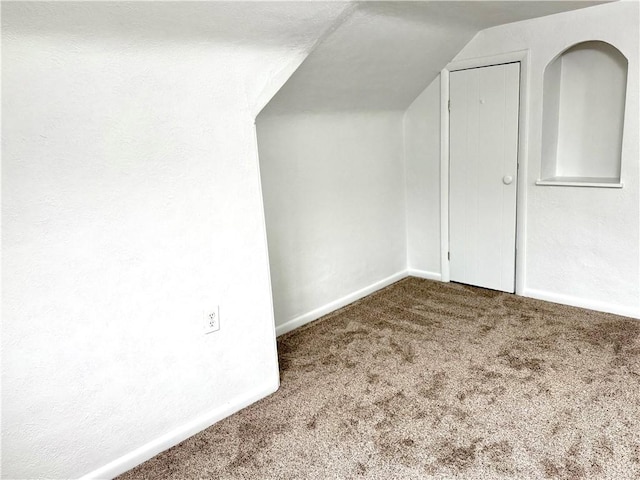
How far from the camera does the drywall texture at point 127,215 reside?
1.64m

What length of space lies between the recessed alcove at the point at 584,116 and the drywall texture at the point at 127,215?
2041 millimetres

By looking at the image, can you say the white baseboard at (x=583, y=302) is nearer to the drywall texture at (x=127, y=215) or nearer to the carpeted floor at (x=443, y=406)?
the carpeted floor at (x=443, y=406)

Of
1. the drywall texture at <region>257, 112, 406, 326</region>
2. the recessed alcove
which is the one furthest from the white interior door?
the drywall texture at <region>257, 112, 406, 326</region>

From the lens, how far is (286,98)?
9.37ft

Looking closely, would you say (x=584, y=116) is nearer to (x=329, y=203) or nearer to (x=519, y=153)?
(x=519, y=153)

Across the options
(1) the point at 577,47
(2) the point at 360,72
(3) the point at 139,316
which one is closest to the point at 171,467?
(3) the point at 139,316

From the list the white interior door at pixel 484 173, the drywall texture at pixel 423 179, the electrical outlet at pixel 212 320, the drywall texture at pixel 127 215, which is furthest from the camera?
the drywall texture at pixel 423 179

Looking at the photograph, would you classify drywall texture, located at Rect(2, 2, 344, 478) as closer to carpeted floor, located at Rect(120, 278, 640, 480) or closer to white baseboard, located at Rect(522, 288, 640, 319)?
carpeted floor, located at Rect(120, 278, 640, 480)

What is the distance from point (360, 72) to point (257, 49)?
40.4 inches

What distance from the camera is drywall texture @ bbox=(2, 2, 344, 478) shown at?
164cm

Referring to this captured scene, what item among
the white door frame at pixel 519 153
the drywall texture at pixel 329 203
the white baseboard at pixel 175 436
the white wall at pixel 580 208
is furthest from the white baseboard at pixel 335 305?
the white wall at pixel 580 208

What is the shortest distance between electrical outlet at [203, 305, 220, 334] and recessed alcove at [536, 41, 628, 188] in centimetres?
238

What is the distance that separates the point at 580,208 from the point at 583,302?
64 cm

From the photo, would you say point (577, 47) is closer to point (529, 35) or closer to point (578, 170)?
point (529, 35)
